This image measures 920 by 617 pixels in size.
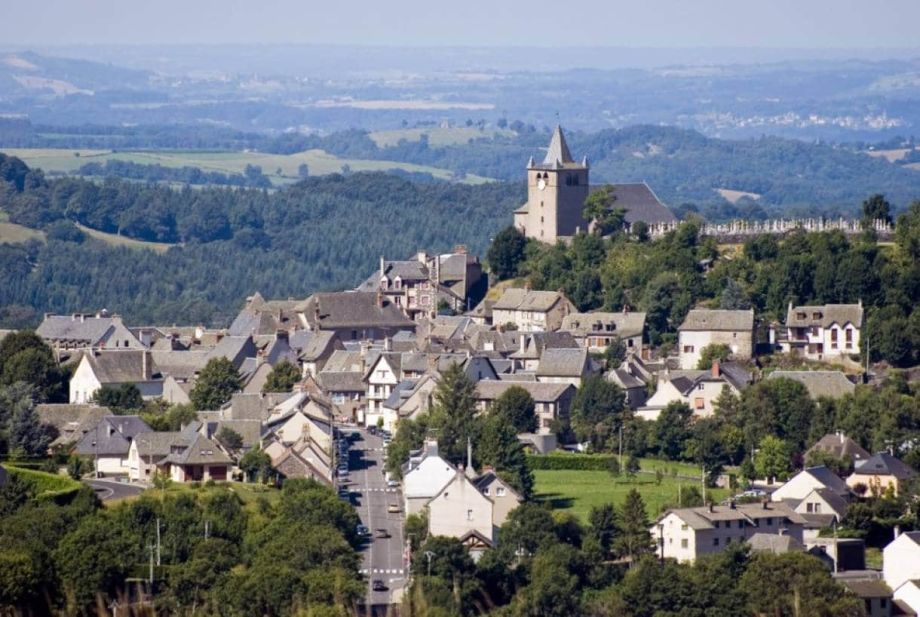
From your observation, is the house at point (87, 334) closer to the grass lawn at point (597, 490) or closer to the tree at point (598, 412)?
the tree at point (598, 412)

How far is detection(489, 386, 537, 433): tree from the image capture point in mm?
61719

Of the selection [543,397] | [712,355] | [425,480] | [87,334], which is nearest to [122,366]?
[87,334]

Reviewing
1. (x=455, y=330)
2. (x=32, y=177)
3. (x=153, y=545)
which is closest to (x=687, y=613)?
(x=153, y=545)

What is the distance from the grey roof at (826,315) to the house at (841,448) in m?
8.92

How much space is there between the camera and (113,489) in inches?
2122

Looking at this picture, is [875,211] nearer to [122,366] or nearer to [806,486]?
[122,366]

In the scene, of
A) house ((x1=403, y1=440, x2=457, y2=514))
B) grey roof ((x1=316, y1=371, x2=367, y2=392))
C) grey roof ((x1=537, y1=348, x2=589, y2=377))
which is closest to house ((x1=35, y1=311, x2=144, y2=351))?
grey roof ((x1=316, y1=371, x2=367, y2=392))

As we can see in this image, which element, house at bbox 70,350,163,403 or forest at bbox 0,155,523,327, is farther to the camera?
forest at bbox 0,155,523,327

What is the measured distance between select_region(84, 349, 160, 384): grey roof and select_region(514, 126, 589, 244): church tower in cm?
1465

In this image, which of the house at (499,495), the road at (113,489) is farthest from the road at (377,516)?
the road at (113,489)

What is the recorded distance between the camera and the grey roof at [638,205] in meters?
81.5

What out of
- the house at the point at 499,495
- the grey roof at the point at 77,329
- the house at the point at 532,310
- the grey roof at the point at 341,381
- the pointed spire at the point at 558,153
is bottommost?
the grey roof at the point at 77,329

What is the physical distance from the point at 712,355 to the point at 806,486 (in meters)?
12.5

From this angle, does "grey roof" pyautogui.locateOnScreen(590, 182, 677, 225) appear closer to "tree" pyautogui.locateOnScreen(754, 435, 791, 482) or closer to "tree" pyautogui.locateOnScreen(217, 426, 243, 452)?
"tree" pyautogui.locateOnScreen(754, 435, 791, 482)
